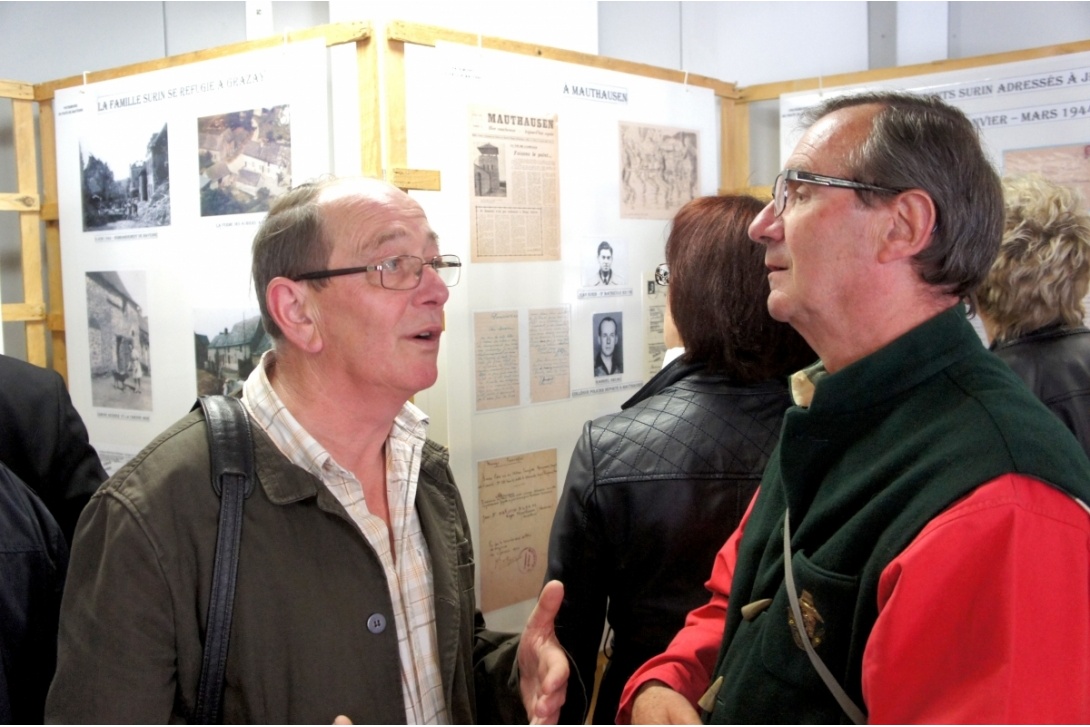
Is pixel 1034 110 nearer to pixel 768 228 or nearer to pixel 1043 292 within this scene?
pixel 1043 292

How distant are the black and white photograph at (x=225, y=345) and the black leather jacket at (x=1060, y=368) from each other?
6.99 feet

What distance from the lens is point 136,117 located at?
308cm

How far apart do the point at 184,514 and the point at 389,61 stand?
1.60 metres

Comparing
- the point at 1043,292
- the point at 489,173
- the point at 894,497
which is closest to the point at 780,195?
the point at 894,497

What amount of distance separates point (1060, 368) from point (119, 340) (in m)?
2.91

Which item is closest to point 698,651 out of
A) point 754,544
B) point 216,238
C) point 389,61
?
point 754,544

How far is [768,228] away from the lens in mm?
1483

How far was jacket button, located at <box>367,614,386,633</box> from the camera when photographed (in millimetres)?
1501

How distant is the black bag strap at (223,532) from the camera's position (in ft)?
4.57

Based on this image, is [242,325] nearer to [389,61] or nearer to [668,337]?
[389,61]

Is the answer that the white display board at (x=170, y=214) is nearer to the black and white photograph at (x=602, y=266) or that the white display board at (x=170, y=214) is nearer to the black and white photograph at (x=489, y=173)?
the black and white photograph at (x=489, y=173)

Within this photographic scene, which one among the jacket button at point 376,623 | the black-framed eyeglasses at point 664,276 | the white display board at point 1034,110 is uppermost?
the white display board at point 1034,110

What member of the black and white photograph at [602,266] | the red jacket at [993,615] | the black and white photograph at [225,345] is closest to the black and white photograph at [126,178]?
the black and white photograph at [225,345]

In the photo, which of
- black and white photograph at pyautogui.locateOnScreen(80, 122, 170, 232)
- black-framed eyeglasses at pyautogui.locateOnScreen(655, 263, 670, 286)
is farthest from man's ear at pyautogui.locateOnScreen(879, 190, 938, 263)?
black and white photograph at pyautogui.locateOnScreen(80, 122, 170, 232)
